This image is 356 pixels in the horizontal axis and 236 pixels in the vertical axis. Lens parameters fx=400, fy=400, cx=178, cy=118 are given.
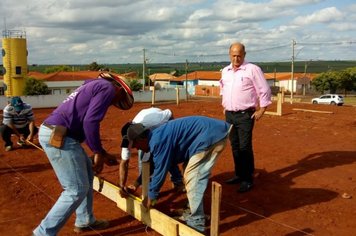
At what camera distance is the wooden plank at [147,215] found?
3.91m

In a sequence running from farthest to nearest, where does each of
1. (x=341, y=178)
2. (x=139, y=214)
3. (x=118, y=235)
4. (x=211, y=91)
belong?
1. (x=211, y=91)
2. (x=341, y=178)
3. (x=139, y=214)
4. (x=118, y=235)

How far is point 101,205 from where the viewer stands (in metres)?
5.18

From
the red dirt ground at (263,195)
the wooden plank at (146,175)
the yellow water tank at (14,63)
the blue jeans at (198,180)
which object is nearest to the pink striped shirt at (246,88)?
the red dirt ground at (263,195)

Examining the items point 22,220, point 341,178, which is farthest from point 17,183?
point 341,178

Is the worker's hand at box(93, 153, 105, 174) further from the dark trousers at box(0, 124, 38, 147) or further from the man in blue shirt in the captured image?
the dark trousers at box(0, 124, 38, 147)

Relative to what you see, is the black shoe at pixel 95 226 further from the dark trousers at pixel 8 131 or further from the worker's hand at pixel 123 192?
the dark trousers at pixel 8 131

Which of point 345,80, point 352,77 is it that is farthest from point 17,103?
point 352,77

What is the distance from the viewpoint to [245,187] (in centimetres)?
544

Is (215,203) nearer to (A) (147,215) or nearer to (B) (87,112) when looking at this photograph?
(A) (147,215)

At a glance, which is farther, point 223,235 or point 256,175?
point 256,175

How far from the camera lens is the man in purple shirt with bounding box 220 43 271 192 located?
5.29 m

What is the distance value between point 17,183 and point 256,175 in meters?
3.79

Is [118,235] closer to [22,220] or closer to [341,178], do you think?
[22,220]

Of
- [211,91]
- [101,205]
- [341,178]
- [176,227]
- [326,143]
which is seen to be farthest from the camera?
[211,91]
